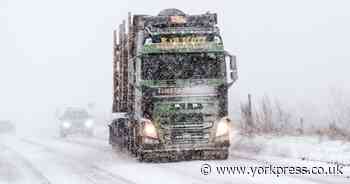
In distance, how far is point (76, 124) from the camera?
42.1 metres

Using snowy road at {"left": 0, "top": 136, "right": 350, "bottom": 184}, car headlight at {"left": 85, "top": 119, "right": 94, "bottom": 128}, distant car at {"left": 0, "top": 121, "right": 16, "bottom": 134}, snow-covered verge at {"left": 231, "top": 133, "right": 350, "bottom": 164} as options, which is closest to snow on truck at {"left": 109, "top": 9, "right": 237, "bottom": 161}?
snowy road at {"left": 0, "top": 136, "right": 350, "bottom": 184}

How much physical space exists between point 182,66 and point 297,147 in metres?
3.46

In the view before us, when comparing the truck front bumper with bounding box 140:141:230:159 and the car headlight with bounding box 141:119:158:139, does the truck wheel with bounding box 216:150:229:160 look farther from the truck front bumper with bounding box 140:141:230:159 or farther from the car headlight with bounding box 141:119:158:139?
the car headlight with bounding box 141:119:158:139

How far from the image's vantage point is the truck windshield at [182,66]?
19.4 m

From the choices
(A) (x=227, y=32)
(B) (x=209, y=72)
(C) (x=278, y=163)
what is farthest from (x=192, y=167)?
(A) (x=227, y=32)

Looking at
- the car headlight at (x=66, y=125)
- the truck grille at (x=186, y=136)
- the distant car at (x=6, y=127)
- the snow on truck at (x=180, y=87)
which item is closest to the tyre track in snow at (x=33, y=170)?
the snow on truck at (x=180, y=87)

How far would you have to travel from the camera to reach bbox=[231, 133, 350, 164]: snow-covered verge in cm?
1708

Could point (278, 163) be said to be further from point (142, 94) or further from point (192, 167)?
point (142, 94)

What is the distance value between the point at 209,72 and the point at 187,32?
4.06 feet

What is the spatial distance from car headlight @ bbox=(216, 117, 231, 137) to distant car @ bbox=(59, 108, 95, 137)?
2314 centimetres

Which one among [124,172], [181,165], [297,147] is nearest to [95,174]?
[124,172]

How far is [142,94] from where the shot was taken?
1914 cm

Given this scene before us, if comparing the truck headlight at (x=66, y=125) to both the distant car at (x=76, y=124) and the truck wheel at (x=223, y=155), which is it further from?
the truck wheel at (x=223, y=155)

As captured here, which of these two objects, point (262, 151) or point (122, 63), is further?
point (122, 63)
